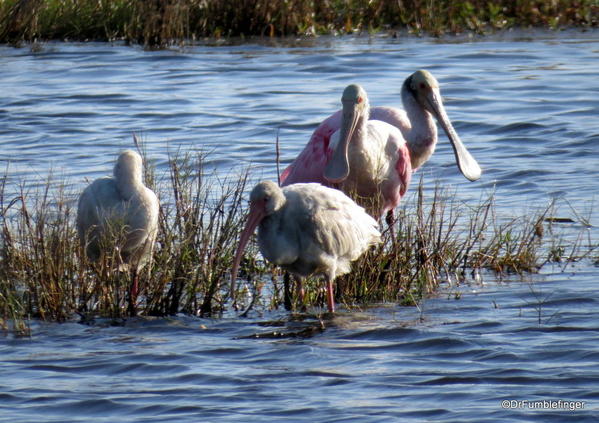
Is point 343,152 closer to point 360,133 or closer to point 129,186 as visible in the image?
point 360,133

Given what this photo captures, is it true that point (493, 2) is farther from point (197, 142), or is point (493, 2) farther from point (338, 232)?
point (338, 232)

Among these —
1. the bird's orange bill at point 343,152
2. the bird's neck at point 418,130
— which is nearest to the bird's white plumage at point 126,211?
the bird's orange bill at point 343,152

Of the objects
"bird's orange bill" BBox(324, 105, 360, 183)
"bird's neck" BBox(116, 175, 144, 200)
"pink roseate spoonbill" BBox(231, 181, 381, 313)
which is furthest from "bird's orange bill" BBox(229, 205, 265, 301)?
"bird's orange bill" BBox(324, 105, 360, 183)

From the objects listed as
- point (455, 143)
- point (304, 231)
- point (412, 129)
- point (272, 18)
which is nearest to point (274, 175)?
point (412, 129)

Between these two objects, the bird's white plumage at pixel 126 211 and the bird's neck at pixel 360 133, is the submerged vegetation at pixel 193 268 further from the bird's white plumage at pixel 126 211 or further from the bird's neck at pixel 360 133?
the bird's neck at pixel 360 133

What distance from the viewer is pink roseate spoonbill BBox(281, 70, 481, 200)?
8766 mm

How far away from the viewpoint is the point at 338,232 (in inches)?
268

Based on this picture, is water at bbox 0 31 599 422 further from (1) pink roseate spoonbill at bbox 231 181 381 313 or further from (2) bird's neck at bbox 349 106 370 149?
(2) bird's neck at bbox 349 106 370 149

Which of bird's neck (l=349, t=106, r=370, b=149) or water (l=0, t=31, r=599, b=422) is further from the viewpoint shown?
bird's neck (l=349, t=106, r=370, b=149)

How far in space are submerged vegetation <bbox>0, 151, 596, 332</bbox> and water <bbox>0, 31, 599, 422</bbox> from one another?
136 millimetres

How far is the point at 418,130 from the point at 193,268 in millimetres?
2713

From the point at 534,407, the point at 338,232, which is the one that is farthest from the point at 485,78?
the point at 534,407

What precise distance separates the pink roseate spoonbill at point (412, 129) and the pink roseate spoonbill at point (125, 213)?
1705 mm

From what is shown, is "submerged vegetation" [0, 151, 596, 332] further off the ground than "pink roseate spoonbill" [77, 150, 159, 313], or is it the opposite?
"pink roseate spoonbill" [77, 150, 159, 313]
